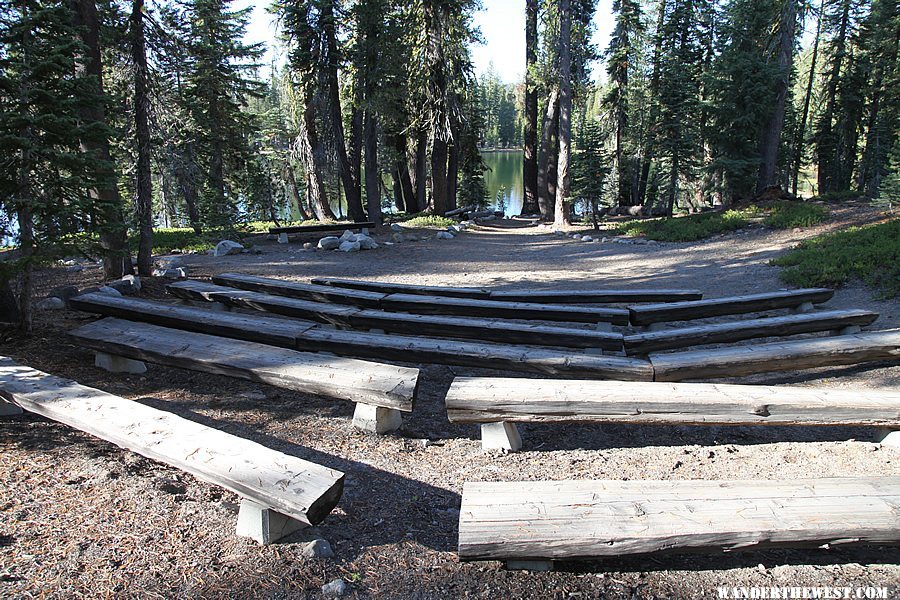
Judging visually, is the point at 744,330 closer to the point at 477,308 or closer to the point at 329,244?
the point at 477,308

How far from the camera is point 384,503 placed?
2984 millimetres

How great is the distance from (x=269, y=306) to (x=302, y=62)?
52.8 ft

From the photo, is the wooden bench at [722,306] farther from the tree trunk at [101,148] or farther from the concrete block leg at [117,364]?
the tree trunk at [101,148]

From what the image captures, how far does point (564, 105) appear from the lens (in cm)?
1903

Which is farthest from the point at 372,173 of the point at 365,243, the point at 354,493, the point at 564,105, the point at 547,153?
the point at 354,493

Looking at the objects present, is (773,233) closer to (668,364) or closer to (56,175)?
(668,364)

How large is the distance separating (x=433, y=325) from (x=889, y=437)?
3548 millimetres

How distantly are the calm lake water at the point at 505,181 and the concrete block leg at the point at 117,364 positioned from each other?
87.7 ft

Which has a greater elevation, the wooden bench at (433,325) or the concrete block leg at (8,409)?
the wooden bench at (433,325)

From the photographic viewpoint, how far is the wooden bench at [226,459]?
91.4 inches

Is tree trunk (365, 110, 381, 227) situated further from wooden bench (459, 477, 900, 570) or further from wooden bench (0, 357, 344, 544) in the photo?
wooden bench (459, 477, 900, 570)

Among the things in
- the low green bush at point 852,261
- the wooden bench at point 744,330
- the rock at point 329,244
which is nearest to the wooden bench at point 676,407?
the wooden bench at point 744,330

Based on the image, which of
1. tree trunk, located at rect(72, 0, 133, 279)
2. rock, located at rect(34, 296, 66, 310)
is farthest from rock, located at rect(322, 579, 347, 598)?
rock, located at rect(34, 296, 66, 310)

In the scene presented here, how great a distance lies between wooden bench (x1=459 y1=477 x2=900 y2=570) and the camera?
2.21 meters
